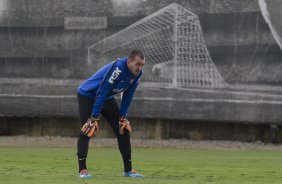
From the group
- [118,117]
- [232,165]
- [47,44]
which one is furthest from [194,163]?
[47,44]

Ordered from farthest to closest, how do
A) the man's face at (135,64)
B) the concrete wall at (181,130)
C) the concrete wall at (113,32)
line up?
the concrete wall at (181,130)
the concrete wall at (113,32)
the man's face at (135,64)

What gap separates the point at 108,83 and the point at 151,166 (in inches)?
119

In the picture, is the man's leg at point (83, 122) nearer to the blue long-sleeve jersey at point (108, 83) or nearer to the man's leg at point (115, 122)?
the blue long-sleeve jersey at point (108, 83)

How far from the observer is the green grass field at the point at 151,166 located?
24.8 ft

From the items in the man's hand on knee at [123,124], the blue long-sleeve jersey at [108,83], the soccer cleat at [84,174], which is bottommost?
the soccer cleat at [84,174]

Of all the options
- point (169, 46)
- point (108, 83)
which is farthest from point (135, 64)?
point (169, 46)

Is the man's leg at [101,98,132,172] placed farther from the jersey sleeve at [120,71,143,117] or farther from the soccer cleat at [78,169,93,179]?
the soccer cleat at [78,169,93,179]

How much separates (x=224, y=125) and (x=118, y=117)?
25.8ft

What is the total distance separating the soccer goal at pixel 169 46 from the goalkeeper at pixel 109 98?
289 inches

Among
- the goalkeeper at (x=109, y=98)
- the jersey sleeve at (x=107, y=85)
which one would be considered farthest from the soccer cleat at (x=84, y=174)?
the jersey sleeve at (x=107, y=85)

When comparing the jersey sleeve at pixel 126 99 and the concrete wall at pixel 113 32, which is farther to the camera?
the concrete wall at pixel 113 32

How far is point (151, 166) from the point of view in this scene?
10258 mm

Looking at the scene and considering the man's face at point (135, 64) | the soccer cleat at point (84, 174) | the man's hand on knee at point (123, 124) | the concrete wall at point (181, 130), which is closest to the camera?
the man's face at point (135, 64)

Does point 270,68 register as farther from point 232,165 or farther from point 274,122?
point 232,165
